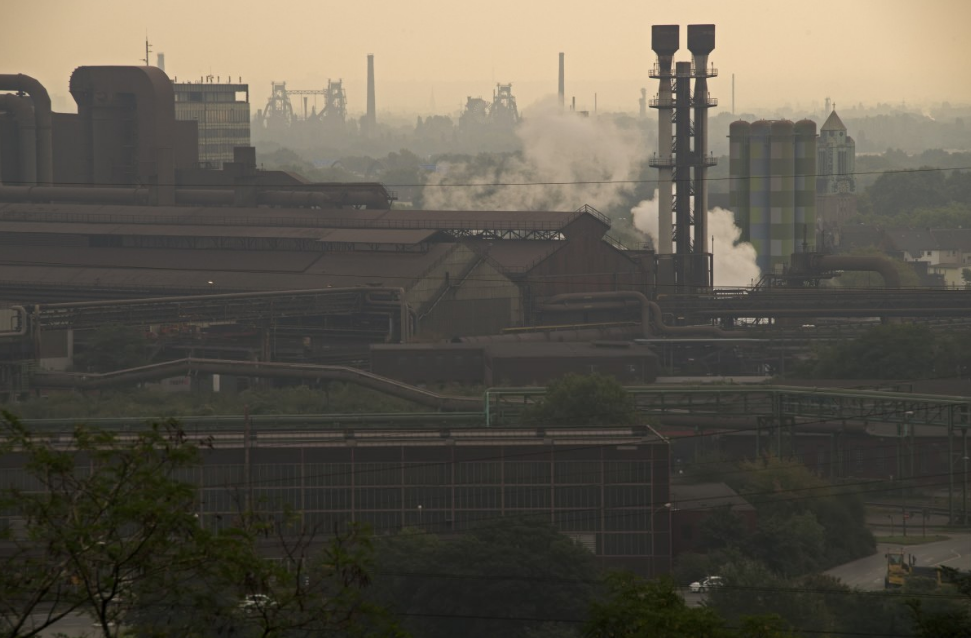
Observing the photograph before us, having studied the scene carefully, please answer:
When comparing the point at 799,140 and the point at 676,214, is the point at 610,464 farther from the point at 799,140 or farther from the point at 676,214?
the point at 799,140

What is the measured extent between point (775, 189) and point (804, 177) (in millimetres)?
1330

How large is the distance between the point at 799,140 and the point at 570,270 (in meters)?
17.8

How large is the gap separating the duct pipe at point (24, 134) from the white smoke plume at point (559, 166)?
30404mm

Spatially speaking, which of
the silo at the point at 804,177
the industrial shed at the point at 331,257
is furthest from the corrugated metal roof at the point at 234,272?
the silo at the point at 804,177

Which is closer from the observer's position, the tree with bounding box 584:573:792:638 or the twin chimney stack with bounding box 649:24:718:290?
the tree with bounding box 584:573:792:638

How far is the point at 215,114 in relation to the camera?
9700 centimetres

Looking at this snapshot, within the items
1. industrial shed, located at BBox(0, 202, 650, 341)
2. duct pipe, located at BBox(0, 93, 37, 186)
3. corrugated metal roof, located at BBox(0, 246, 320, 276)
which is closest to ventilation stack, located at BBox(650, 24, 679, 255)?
industrial shed, located at BBox(0, 202, 650, 341)

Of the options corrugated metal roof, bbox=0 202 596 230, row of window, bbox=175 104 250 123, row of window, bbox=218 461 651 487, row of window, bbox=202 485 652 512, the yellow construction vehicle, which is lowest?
the yellow construction vehicle

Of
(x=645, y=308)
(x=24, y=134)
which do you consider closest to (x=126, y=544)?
(x=645, y=308)

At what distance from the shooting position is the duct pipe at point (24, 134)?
2429 inches

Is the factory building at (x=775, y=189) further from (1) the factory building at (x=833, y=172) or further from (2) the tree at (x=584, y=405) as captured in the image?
(2) the tree at (x=584, y=405)

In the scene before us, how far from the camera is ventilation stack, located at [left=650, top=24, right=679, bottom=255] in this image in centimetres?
5353

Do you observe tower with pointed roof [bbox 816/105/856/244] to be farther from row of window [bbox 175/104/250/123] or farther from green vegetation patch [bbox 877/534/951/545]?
green vegetation patch [bbox 877/534/951/545]

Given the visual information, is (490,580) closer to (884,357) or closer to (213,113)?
(884,357)
